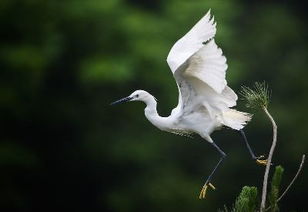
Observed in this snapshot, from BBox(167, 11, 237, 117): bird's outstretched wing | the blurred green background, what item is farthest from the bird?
the blurred green background

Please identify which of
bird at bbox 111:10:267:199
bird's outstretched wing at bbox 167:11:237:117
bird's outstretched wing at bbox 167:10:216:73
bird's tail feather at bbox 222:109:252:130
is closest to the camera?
bird's outstretched wing at bbox 167:11:237:117

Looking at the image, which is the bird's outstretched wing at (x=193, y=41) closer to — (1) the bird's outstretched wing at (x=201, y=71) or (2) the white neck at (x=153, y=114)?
(1) the bird's outstretched wing at (x=201, y=71)

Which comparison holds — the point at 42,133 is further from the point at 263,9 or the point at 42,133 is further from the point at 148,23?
the point at 263,9

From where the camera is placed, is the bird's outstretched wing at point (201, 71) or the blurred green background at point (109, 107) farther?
the blurred green background at point (109, 107)

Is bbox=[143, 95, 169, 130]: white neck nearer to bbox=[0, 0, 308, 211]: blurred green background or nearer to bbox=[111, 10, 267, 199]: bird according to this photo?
bbox=[111, 10, 267, 199]: bird

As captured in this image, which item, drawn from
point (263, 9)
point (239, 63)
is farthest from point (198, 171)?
point (263, 9)

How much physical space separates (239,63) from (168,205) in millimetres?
3542

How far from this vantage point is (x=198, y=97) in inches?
291

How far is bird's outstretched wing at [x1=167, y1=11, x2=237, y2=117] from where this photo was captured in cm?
690

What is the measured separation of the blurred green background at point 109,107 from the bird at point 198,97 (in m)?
11.3

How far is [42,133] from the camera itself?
67.8 ft

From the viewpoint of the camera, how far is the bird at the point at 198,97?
23.2 feet

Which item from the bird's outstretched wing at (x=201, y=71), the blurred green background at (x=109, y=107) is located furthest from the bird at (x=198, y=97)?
the blurred green background at (x=109, y=107)

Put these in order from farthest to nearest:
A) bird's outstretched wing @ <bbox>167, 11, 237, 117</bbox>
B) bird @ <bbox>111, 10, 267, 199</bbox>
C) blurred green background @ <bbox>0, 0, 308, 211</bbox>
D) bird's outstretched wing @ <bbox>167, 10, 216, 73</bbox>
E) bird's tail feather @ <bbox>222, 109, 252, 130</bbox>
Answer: blurred green background @ <bbox>0, 0, 308, 211</bbox>
bird's tail feather @ <bbox>222, 109, 252, 130</bbox>
bird's outstretched wing @ <bbox>167, 10, 216, 73</bbox>
bird @ <bbox>111, 10, 267, 199</bbox>
bird's outstretched wing @ <bbox>167, 11, 237, 117</bbox>
